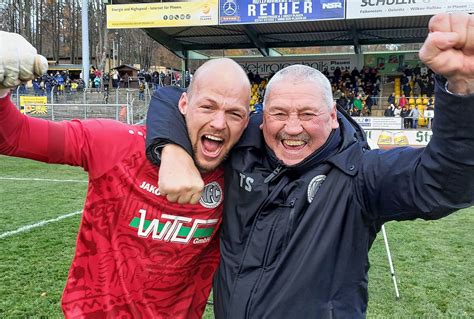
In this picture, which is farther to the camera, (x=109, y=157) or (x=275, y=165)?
(x=109, y=157)

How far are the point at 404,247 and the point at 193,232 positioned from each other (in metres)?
5.08

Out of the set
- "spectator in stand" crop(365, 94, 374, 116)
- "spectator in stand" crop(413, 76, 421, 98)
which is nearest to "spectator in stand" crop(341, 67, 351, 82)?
"spectator in stand" crop(413, 76, 421, 98)

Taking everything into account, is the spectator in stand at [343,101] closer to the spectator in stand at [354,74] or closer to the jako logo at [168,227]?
the spectator in stand at [354,74]

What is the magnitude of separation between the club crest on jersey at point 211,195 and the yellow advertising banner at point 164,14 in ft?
66.3

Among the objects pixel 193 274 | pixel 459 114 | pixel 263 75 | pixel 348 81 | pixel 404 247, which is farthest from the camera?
pixel 263 75

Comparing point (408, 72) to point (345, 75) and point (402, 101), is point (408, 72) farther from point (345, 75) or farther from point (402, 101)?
point (402, 101)

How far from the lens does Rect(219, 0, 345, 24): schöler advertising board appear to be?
2000cm

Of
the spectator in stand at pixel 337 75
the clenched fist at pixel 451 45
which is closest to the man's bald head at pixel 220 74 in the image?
the clenched fist at pixel 451 45

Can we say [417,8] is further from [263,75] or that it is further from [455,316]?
[455,316]

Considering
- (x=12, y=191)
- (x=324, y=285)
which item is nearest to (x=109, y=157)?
(x=324, y=285)

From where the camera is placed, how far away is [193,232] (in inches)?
84.0

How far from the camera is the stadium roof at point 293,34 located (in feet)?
75.9

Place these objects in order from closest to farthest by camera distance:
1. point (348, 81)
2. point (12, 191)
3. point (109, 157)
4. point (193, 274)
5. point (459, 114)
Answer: point (459, 114), point (109, 157), point (193, 274), point (12, 191), point (348, 81)

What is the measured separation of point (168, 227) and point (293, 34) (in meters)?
24.5
